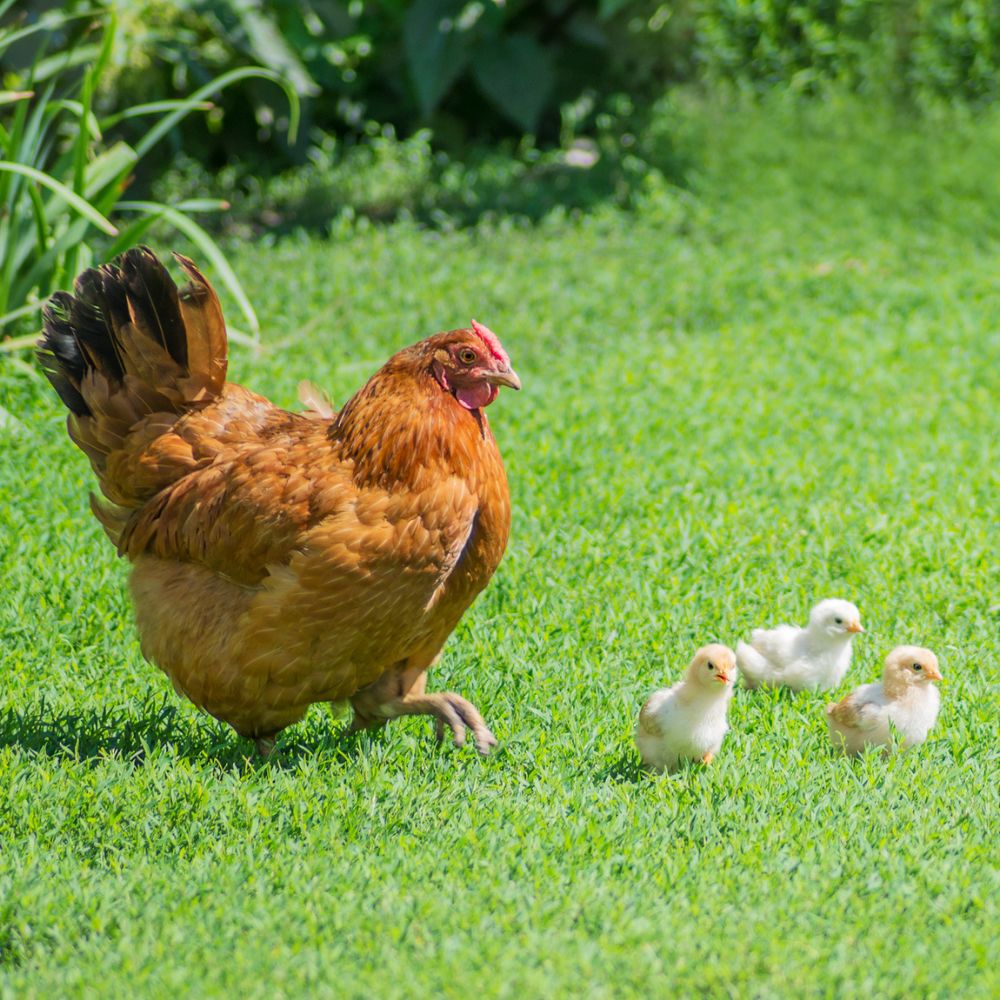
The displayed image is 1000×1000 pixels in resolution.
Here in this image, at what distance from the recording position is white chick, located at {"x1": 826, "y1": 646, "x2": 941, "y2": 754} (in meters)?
4.00

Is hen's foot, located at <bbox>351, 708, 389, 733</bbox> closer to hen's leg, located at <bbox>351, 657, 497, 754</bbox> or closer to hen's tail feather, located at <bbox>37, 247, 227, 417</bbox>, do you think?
hen's leg, located at <bbox>351, 657, 497, 754</bbox>

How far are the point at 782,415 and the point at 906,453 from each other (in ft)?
2.28

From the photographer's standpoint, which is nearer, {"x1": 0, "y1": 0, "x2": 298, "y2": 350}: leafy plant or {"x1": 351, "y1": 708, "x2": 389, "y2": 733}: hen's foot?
{"x1": 351, "y1": 708, "x2": 389, "y2": 733}: hen's foot

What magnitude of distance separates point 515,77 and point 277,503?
763cm

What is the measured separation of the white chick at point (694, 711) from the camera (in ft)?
12.6

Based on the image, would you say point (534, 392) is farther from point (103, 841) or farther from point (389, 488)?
point (103, 841)

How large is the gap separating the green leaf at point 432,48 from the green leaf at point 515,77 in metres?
0.24

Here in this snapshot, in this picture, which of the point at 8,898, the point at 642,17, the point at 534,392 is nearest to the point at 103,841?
the point at 8,898

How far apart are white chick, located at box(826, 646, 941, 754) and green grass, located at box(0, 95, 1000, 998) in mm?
89

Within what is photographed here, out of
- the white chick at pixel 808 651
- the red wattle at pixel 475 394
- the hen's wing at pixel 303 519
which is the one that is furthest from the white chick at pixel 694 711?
the red wattle at pixel 475 394

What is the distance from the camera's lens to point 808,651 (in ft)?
14.5

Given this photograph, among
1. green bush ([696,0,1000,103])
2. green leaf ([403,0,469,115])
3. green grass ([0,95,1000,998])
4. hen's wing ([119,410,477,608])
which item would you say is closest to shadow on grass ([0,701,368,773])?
green grass ([0,95,1000,998])

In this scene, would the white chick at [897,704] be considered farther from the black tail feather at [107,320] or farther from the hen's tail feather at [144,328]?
the black tail feather at [107,320]

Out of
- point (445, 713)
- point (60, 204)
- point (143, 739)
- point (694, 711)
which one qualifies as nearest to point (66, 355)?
point (143, 739)
